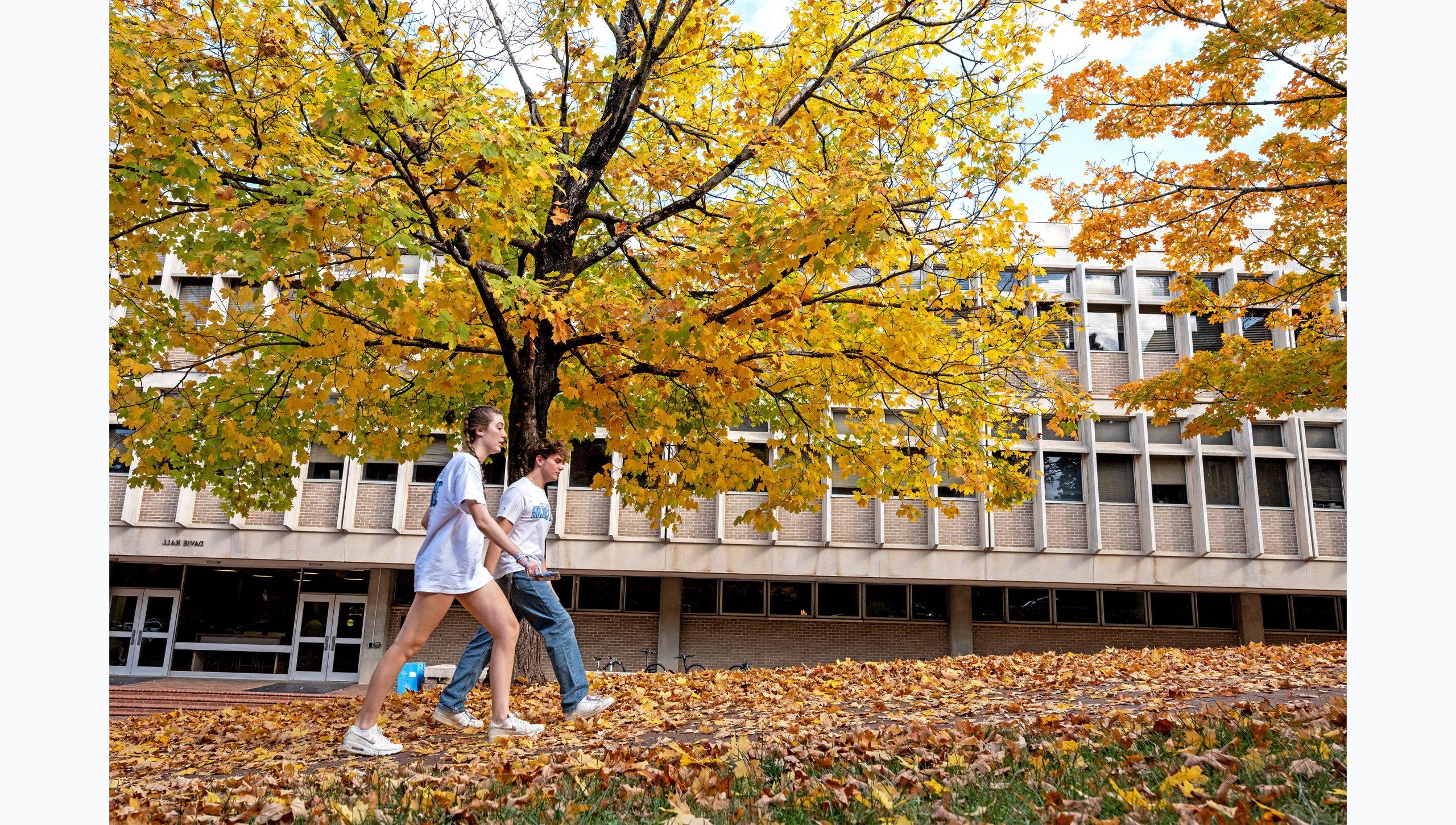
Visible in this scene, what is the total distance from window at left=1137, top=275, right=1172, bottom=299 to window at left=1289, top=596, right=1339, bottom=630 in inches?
331

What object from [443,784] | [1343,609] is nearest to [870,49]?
[443,784]

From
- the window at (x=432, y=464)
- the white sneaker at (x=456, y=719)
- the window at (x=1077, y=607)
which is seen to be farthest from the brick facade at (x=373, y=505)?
the white sneaker at (x=456, y=719)

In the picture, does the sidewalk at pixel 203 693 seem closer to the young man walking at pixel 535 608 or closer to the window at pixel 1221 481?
the young man walking at pixel 535 608

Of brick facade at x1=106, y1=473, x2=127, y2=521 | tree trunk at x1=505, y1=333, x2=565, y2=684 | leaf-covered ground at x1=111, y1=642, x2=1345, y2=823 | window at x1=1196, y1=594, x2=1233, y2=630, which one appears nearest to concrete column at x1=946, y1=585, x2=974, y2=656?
window at x1=1196, y1=594, x2=1233, y2=630

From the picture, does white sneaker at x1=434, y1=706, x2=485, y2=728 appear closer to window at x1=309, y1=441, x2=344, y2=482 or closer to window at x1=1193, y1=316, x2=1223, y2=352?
window at x1=309, y1=441, x2=344, y2=482

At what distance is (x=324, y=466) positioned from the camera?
2122 centimetres

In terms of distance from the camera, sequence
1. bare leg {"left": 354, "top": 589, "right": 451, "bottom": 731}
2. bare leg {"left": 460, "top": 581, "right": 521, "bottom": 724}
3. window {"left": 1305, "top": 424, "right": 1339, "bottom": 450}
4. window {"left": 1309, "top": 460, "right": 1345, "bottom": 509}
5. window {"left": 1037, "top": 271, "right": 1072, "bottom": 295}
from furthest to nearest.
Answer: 1. window {"left": 1037, "top": 271, "right": 1072, "bottom": 295}
2. window {"left": 1305, "top": 424, "right": 1339, "bottom": 450}
3. window {"left": 1309, "top": 460, "right": 1345, "bottom": 509}
4. bare leg {"left": 460, "top": 581, "right": 521, "bottom": 724}
5. bare leg {"left": 354, "top": 589, "right": 451, "bottom": 731}

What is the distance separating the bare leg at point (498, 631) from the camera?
4570 mm

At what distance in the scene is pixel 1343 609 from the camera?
78.0 ft

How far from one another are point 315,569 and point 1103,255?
20121 millimetres

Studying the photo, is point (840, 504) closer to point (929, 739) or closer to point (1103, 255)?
point (1103, 255)

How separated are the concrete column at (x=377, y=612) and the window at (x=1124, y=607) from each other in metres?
17.8

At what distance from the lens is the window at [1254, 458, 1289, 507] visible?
21.7m

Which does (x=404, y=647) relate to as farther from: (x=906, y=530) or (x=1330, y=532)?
(x=1330, y=532)
